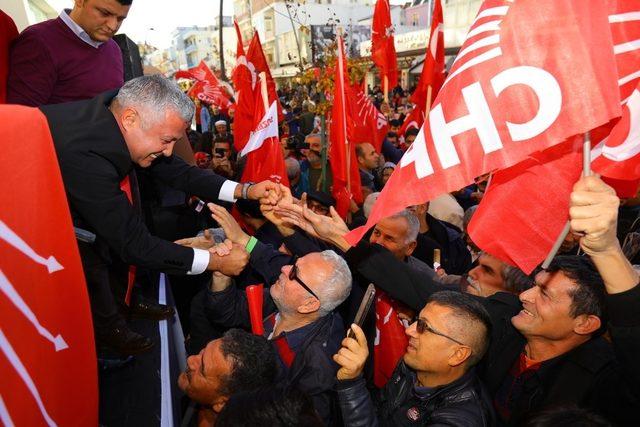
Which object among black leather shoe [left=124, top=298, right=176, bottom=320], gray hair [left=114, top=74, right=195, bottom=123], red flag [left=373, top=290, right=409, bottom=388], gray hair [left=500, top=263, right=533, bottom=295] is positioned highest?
gray hair [left=114, top=74, right=195, bottom=123]

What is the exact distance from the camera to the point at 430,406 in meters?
2.18

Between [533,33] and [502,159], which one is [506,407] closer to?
[502,159]

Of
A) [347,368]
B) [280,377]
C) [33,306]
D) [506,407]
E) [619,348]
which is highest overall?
[33,306]

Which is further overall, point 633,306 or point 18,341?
point 633,306

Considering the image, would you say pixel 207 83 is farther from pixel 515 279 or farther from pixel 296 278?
pixel 515 279

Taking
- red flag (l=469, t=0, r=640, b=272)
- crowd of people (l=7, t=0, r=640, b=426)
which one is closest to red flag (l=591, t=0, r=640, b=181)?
red flag (l=469, t=0, r=640, b=272)

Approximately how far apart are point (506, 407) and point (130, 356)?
2.22 metres

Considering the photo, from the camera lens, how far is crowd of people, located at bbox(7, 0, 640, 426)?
171cm

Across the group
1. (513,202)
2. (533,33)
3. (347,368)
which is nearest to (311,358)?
(347,368)

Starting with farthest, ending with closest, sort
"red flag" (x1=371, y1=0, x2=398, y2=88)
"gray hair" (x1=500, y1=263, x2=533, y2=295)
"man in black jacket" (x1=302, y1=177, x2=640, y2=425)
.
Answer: "red flag" (x1=371, y1=0, x2=398, y2=88), "gray hair" (x1=500, y1=263, x2=533, y2=295), "man in black jacket" (x1=302, y1=177, x2=640, y2=425)

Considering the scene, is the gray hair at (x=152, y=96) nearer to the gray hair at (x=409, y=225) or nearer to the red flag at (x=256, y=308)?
the red flag at (x=256, y=308)

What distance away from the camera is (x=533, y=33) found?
175 cm

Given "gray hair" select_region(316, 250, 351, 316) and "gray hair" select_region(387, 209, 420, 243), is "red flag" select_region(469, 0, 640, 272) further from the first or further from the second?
"gray hair" select_region(387, 209, 420, 243)

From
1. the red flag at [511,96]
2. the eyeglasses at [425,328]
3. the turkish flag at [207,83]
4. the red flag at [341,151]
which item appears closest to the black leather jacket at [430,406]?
the eyeglasses at [425,328]
